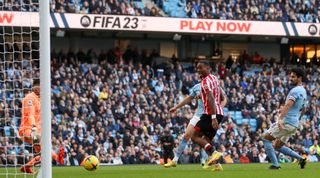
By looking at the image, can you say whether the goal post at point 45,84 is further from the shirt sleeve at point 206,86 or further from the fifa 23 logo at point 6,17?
the fifa 23 logo at point 6,17

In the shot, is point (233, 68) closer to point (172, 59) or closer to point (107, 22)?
point (172, 59)

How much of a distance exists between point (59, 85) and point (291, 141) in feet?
30.5

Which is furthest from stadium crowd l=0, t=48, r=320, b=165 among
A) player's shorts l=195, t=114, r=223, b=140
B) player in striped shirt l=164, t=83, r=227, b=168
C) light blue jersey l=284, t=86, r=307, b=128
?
light blue jersey l=284, t=86, r=307, b=128

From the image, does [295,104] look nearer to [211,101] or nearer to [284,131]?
[284,131]

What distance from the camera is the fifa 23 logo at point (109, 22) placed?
34.1m

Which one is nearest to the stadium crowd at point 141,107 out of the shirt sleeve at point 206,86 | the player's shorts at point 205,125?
the player's shorts at point 205,125

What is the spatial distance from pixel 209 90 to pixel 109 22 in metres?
19.8

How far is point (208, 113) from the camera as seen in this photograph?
15.3 metres

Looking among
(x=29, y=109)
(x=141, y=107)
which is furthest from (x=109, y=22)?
(x=29, y=109)

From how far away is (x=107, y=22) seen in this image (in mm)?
34469

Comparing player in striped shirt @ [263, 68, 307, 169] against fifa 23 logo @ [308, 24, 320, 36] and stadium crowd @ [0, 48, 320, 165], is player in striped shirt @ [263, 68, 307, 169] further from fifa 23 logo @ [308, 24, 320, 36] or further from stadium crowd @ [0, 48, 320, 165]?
fifa 23 logo @ [308, 24, 320, 36]

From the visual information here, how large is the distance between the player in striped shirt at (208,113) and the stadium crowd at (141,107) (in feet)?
35.8

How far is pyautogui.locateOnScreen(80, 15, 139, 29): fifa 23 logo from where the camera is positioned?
34.1 metres

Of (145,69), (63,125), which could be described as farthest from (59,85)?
(145,69)
